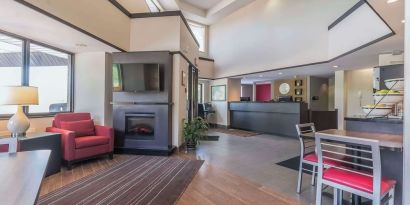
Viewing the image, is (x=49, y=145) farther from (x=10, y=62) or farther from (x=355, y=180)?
(x=355, y=180)

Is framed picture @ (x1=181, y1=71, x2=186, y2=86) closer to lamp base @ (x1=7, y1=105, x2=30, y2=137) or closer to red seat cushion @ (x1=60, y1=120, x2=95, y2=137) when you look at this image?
red seat cushion @ (x1=60, y1=120, x2=95, y2=137)

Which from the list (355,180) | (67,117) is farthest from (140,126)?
(355,180)

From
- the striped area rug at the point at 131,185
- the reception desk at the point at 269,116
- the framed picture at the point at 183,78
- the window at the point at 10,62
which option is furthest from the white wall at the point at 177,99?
the reception desk at the point at 269,116

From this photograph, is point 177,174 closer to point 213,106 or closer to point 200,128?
point 200,128

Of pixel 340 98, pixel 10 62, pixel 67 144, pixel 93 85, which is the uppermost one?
pixel 10 62

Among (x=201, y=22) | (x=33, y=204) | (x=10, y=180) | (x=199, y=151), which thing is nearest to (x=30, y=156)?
(x=10, y=180)

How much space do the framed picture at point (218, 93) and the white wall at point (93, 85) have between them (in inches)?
211

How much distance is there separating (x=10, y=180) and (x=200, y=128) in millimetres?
3958

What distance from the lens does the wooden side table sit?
2900 millimetres

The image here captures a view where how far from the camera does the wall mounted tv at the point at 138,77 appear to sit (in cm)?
432

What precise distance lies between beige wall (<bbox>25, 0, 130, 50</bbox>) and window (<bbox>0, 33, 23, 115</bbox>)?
1256 millimetres

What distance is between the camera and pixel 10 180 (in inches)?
38.8

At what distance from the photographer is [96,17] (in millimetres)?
3662

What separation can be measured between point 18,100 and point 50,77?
61.0 inches
